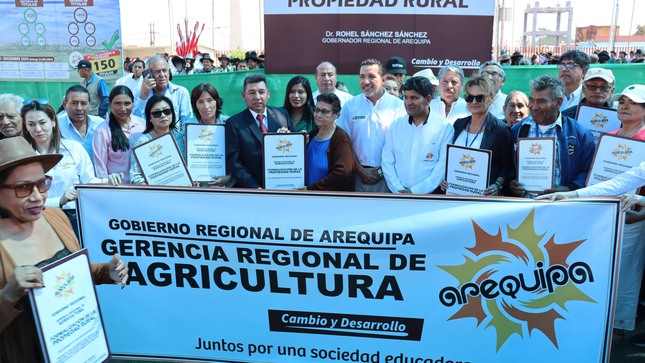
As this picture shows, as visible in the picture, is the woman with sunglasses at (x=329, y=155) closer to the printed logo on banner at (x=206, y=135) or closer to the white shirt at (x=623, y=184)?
the printed logo on banner at (x=206, y=135)

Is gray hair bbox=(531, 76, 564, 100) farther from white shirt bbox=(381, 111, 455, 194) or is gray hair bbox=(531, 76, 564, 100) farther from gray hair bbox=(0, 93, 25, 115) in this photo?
gray hair bbox=(0, 93, 25, 115)

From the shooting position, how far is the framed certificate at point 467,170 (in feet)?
14.7

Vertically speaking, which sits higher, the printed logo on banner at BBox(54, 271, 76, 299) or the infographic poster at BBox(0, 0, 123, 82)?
the infographic poster at BBox(0, 0, 123, 82)

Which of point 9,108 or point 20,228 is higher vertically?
point 9,108

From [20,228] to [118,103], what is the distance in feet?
10.2

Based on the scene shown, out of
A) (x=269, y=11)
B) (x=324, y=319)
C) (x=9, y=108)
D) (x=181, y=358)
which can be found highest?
(x=269, y=11)

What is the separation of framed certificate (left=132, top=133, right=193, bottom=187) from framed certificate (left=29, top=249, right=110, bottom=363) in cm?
183

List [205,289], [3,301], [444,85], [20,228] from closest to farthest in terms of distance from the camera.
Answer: [3,301]
[20,228]
[205,289]
[444,85]

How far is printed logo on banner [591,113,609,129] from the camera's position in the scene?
17.9 ft

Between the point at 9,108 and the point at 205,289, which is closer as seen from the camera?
the point at 205,289

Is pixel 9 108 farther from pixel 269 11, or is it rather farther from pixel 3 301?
pixel 269 11

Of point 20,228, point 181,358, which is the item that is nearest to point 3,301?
point 20,228

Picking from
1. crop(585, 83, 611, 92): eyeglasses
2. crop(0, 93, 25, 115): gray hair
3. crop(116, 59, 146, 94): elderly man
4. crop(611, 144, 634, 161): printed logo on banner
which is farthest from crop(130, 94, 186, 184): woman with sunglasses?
crop(116, 59, 146, 94): elderly man

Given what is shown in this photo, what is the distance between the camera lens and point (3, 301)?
2.57 metres
